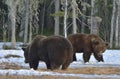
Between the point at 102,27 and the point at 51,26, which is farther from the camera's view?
the point at 51,26

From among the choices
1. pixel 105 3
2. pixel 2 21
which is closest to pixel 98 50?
pixel 105 3

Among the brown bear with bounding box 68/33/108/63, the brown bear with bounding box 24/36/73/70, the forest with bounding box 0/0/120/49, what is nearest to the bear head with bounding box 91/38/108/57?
the brown bear with bounding box 68/33/108/63

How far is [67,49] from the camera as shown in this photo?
19.8 m

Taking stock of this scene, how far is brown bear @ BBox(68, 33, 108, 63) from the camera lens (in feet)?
90.8

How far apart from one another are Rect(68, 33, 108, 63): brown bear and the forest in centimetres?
1884

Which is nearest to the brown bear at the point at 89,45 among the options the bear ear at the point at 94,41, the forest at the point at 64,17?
the bear ear at the point at 94,41

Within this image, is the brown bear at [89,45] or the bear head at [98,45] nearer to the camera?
the bear head at [98,45]

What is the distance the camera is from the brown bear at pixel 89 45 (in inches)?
1090

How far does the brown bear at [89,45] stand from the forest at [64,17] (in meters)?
18.8

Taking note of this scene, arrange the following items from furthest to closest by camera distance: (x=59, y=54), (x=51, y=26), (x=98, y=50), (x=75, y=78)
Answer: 1. (x=51, y=26)
2. (x=98, y=50)
3. (x=59, y=54)
4. (x=75, y=78)

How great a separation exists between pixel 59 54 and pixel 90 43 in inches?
342

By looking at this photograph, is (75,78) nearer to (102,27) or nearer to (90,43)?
(90,43)

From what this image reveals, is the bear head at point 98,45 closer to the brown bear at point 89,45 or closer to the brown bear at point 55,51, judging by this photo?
the brown bear at point 89,45

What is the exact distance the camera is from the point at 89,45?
28266 millimetres
